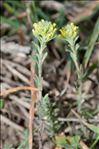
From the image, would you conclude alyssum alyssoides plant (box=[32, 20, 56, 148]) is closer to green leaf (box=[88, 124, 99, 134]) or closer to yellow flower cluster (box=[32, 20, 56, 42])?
yellow flower cluster (box=[32, 20, 56, 42])

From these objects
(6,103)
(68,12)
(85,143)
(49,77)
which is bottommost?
(85,143)

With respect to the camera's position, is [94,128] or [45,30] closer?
[45,30]

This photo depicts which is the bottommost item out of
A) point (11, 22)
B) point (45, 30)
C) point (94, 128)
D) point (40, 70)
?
point (94, 128)

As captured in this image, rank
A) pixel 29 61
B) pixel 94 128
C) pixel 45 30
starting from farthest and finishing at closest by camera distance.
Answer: pixel 29 61 < pixel 94 128 < pixel 45 30

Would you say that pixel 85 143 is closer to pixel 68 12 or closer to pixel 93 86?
pixel 93 86

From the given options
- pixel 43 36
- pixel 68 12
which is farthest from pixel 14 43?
pixel 43 36

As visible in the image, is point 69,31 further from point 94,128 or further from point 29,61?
point 29,61

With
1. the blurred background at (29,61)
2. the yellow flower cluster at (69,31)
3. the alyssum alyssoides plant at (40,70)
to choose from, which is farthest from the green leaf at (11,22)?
the yellow flower cluster at (69,31)

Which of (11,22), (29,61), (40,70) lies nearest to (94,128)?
(40,70)

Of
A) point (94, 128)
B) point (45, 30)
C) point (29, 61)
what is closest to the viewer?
point (45, 30)
